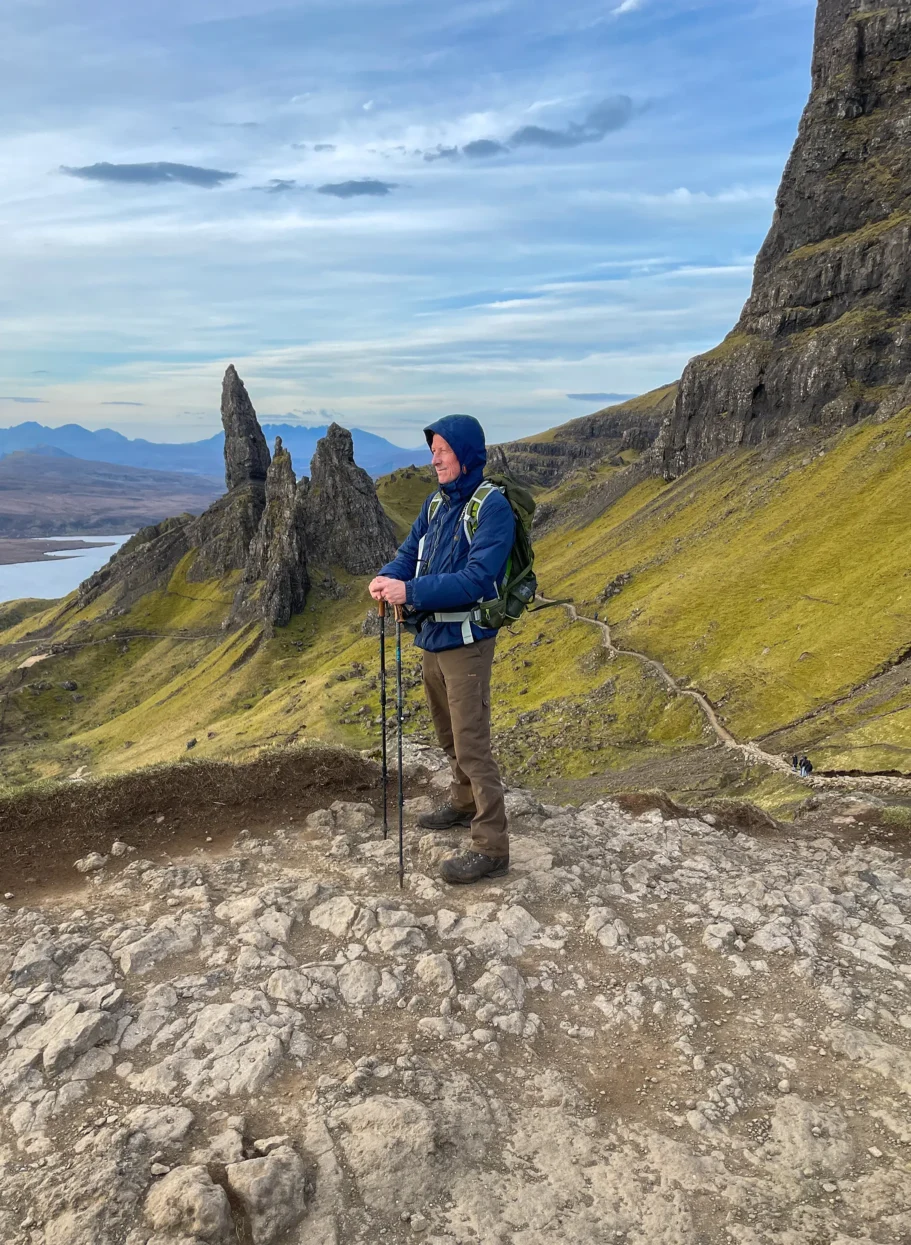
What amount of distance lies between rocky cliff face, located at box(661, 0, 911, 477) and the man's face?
13148 centimetres

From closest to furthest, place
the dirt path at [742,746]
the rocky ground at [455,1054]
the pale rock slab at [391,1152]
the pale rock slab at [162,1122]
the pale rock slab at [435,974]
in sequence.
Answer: the rocky ground at [455,1054]
the pale rock slab at [391,1152]
the pale rock slab at [162,1122]
the pale rock slab at [435,974]
the dirt path at [742,746]

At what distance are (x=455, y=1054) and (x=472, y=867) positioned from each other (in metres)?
3.29

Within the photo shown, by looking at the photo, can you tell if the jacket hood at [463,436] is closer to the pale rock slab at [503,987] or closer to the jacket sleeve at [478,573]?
the jacket sleeve at [478,573]

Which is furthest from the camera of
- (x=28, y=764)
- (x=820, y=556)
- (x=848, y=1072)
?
(x=28, y=764)

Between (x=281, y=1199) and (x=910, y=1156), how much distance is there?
18.7 ft

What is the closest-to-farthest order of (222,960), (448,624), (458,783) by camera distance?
(222,960) < (448,624) < (458,783)

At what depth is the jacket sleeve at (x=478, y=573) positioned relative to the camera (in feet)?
31.7

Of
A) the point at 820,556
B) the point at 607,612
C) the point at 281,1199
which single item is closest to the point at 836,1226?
the point at 281,1199

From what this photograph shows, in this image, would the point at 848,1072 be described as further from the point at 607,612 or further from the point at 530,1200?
the point at 607,612

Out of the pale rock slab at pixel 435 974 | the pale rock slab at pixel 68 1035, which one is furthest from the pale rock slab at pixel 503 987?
the pale rock slab at pixel 68 1035

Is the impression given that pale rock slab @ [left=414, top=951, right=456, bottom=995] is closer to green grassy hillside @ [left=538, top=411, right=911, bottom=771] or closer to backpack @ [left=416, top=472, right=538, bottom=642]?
backpack @ [left=416, top=472, right=538, bottom=642]

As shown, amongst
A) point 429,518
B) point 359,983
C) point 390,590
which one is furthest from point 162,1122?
point 429,518

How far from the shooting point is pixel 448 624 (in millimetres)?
10320

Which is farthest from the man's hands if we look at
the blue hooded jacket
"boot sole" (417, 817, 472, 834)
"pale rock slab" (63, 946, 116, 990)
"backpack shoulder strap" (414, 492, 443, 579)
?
"pale rock slab" (63, 946, 116, 990)
